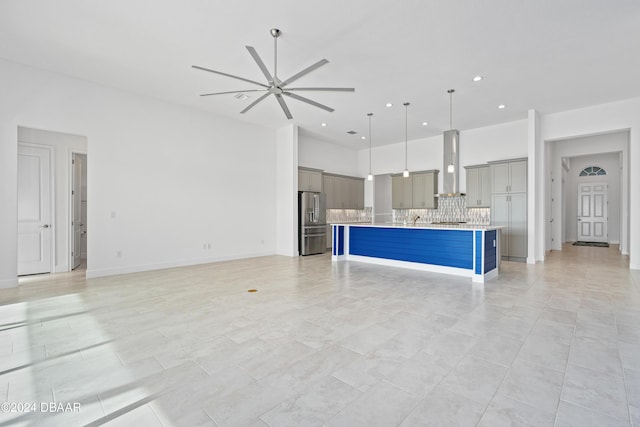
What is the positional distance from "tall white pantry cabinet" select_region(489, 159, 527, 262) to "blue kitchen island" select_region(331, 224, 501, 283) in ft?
6.32

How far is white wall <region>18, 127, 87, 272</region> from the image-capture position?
19.4 feet

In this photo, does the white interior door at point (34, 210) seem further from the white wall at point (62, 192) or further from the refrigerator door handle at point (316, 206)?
the refrigerator door handle at point (316, 206)

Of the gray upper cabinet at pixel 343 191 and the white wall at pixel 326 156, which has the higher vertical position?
the white wall at pixel 326 156

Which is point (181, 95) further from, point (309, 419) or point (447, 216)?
point (447, 216)

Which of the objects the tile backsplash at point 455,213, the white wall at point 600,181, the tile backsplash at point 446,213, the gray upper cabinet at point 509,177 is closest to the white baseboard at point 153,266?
the tile backsplash at point 446,213

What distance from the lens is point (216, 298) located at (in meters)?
4.18

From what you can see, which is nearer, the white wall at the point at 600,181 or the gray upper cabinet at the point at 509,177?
the gray upper cabinet at the point at 509,177

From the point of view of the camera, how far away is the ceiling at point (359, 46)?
11.2 ft

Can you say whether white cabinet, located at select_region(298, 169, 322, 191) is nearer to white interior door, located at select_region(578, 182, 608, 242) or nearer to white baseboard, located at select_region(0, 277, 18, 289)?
white baseboard, located at select_region(0, 277, 18, 289)

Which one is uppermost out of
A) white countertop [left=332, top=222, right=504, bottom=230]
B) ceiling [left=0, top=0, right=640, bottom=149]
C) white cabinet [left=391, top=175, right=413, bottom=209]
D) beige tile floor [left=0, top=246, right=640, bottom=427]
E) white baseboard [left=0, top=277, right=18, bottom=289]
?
ceiling [left=0, top=0, right=640, bottom=149]

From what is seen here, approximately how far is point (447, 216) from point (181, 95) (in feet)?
24.5

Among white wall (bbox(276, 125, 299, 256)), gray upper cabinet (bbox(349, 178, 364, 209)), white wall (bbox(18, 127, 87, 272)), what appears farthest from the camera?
gray upper cabinet (bbox(349, 178, 364, 209))

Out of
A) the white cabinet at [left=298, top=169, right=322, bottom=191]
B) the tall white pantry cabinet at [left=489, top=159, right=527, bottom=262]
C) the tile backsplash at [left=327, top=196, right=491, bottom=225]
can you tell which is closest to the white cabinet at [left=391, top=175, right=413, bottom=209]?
the tile backsplash at [left=327, top=196, right=491, bottom=225]

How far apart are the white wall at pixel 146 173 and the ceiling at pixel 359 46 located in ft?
1.40
